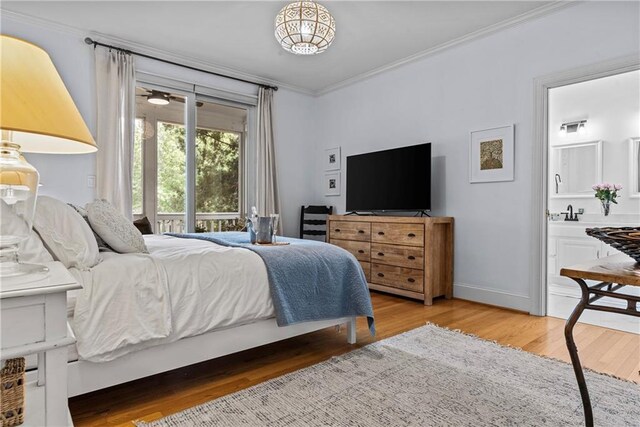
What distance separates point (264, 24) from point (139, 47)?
1446 millimetres

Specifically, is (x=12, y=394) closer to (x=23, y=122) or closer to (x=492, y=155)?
(x=23, y=122)

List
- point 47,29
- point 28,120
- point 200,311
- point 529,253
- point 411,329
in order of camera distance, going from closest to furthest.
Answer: point 28,120, point 200,311, point 411,329, point 529,253, point 47,29

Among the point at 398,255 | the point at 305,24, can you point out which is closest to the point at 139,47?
the point at 305,24

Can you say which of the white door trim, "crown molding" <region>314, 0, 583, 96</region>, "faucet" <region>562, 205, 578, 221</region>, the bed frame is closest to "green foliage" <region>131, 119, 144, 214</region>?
"crown molding" <region>314, 0, 583, 96</region>

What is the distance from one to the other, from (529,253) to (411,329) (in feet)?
4.42

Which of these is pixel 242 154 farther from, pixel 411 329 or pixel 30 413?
pixel 30 413

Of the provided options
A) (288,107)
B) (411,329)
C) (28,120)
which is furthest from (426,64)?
(28,120)

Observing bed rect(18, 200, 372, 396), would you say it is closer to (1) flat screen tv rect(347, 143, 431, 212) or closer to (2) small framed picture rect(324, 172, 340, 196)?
(1) flat screen tv rect(347, 143, 431, 212)

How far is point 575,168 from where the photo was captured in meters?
4.78

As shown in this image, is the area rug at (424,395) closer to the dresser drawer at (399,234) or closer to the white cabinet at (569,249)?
the dresser drawer at (399,234)

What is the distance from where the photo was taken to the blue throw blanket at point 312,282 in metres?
2.04

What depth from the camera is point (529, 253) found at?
10.7ft

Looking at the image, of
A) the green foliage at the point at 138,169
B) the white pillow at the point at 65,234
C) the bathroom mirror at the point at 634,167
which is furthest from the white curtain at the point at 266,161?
the bathroom mirror at the point at 634,167

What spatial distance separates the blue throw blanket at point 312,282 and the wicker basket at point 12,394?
1167mm
